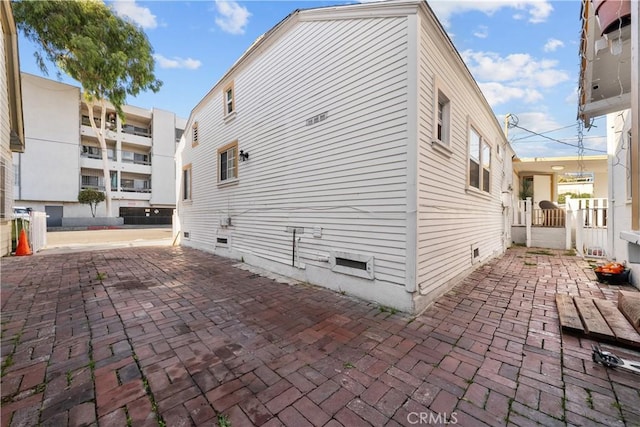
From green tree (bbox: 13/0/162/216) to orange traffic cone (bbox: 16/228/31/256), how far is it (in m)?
14.5

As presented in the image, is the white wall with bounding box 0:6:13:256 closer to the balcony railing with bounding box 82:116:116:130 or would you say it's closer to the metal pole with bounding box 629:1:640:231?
the metal pole with bounding box 629:1:640:231

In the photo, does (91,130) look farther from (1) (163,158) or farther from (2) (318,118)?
(2) (318,118)

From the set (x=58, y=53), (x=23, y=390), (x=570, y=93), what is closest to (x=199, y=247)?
(x=23, y=390)

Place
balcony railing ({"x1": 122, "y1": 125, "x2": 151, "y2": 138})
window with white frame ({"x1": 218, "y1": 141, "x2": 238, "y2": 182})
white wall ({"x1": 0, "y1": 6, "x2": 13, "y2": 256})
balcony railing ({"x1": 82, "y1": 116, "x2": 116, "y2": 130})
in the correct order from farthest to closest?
balcony railing ({"x1": 122, "y1": 125, "x2": 151, "y2": 138})
balcony railing ({"x1": 82, "y1": 116, "x2": 116, "y2": 130})
window with white frame ({"x1": 218, "y1": 141, "x2": 238, "y2": 182})
white wall ({"x1": 0, "y1": 6, "x2": 13, "y2": 256})

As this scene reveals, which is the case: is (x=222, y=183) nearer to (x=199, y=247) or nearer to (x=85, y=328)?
(x=199, y=247)

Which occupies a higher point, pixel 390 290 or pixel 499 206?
pixel 499 206

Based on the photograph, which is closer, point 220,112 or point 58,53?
point 220,112

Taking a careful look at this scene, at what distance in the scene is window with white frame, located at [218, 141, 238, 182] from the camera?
27.2 feet

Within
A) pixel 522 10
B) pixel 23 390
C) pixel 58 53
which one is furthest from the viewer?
pixel 58 53

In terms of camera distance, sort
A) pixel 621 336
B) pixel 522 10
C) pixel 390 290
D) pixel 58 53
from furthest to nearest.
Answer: pixel 58 53, pixel 522 10, pixel 390 290, pixel 621 336

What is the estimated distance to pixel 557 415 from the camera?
6.07 ft

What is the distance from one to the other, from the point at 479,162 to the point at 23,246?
14863 mm

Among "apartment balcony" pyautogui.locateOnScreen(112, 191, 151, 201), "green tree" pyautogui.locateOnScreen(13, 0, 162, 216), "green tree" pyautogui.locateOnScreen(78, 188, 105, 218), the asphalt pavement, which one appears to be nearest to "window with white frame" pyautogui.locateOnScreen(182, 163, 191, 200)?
the asphalt pavement

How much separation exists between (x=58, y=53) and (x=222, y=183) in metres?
20.2
